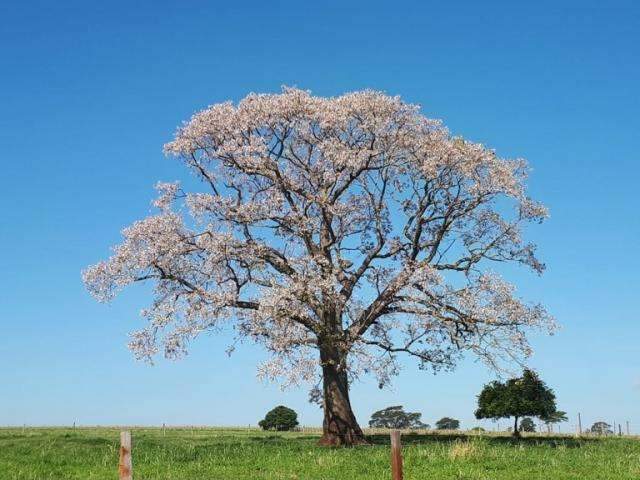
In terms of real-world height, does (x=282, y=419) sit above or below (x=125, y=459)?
below

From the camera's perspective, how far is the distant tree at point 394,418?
112 metres

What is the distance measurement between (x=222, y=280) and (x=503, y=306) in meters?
14.0

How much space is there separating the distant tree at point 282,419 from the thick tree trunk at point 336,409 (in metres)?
44.7

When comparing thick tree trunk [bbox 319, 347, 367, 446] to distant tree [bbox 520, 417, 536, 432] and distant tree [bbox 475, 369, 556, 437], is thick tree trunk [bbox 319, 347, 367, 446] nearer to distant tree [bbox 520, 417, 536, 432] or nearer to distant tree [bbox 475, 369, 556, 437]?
distant tree [bbox 475, 369, 556, 437]

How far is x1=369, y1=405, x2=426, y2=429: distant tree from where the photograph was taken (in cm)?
11219

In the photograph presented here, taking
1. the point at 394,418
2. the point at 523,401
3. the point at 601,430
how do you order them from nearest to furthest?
1. the point at 523,401
2. the point at 601,430
3. the point at 394,418

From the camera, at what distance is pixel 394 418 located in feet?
373

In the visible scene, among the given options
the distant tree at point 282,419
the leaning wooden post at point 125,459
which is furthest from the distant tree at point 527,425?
the leaning wooden post at point 125,459

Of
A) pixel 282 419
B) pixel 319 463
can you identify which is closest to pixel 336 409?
pixel 319 463

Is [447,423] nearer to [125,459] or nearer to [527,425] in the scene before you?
[527,425]

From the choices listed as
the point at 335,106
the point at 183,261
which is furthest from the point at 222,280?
the point at 335,106

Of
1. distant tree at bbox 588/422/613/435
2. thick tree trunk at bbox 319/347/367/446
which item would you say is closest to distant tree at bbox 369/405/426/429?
distant tree at bbox 588/422/613/435

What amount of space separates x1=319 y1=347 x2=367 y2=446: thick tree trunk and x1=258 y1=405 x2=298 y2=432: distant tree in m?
44.7

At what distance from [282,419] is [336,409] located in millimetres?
45396
